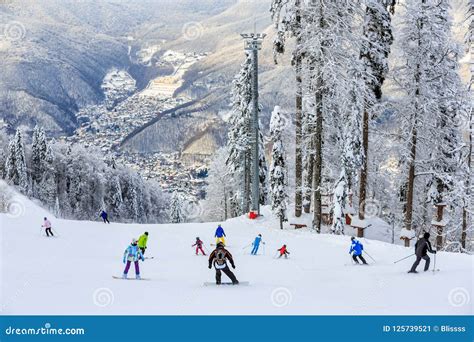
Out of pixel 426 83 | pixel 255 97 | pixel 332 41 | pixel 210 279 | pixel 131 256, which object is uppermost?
pixel 332 41

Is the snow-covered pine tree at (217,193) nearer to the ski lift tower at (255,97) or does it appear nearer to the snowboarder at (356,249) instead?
the ski lift tower at (255,97)

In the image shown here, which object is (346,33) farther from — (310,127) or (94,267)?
(94,267)

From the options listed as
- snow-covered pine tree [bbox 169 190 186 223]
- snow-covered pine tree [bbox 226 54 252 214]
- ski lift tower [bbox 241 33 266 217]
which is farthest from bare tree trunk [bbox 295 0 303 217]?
snow-covered pine tree [bbox 169 190 186 223]

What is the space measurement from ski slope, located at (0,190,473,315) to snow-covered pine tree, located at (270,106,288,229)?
2565 mm

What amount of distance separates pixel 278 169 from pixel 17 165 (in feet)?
161

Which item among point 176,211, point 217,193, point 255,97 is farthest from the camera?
point 176,211

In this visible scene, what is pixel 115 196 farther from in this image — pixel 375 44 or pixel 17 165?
pixel 375 44

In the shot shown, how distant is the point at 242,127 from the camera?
37.2 meters

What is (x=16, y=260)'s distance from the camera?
18.2 meters

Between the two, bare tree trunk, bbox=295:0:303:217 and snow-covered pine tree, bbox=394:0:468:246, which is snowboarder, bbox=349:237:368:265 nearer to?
snow-covered pine tree, bbox=394:0:468:246

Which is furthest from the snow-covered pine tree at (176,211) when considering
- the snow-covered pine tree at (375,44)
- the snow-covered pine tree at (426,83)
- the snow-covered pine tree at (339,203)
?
the snow-covered pine tree at (375,44)

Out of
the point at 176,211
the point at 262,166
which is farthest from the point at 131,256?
the point at 176,211

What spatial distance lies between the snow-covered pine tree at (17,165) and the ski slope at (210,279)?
43.5 metres
